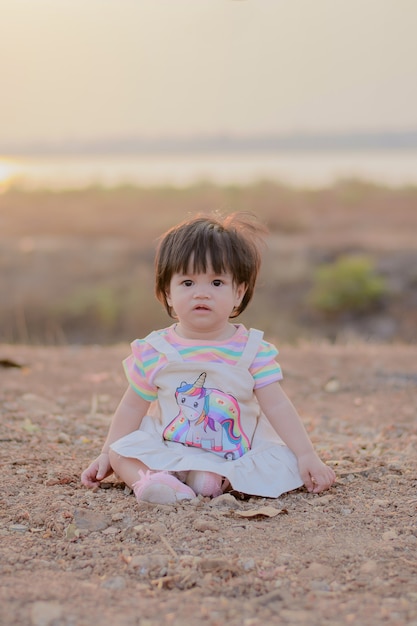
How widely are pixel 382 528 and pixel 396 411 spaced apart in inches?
79.6

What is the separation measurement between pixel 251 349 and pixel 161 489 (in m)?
0.61

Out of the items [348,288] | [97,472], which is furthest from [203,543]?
[348,288]

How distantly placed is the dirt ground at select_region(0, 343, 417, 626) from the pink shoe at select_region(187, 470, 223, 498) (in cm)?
5

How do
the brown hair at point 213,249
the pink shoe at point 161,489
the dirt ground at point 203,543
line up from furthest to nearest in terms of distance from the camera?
the brown hair at point 213,249 < the pink shoe at point 161,489 < the dirt ground at point 203,543

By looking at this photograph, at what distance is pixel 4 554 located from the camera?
233 cm

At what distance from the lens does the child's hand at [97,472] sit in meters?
2.97

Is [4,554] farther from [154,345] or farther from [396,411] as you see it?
[396,411]

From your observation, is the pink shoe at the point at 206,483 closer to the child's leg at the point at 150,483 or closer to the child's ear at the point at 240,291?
the child's leg at the point at 150,483

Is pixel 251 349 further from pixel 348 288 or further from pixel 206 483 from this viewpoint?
pixel 348 288

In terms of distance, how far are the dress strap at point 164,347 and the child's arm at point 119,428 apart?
0.63 ft

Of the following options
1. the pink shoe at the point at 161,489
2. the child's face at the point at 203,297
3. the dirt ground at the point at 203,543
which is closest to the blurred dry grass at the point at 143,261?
the dirt ground at the point at 203,543

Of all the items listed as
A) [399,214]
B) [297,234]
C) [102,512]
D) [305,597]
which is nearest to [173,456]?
[102,512]

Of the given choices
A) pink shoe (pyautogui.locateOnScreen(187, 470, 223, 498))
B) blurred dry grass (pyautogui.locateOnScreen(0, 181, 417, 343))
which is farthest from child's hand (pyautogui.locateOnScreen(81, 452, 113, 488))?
blurred dry grass (pyautogui.locateOnScreen(0, 181, 417, 343))

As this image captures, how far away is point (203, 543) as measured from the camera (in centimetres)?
241
